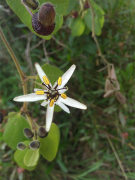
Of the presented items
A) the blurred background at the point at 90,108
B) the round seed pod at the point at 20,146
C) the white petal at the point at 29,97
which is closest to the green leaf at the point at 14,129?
the round seed pod at the point at 20,146

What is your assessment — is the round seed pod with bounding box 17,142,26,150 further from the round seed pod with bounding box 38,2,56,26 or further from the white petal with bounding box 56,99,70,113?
the round seed pod with bounding box 38,2,56,26

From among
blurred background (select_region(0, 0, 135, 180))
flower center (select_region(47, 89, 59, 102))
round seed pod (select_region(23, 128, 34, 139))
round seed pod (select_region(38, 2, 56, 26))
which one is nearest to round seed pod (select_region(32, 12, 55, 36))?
round seed pod (select_region(38, 2, 56, 26))

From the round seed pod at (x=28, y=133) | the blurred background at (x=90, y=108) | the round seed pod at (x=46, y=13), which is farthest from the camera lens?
the blurred background at (x=90, y=108)

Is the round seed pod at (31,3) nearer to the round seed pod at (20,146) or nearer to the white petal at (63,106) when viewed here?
the white petal at (63,106)

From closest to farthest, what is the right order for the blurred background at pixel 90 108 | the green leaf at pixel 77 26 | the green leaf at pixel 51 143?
the green leaf at pixel 51 143, the green leaf at pixel 77 26, the blurred background at pixel 90 108

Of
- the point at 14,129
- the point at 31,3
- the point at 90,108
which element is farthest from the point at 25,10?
the point at 90,108
